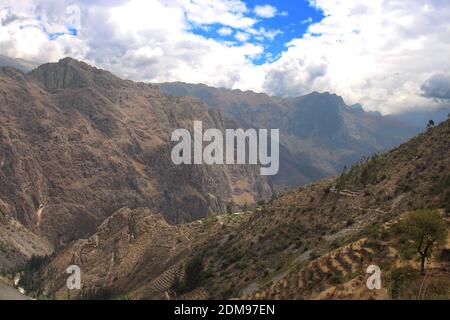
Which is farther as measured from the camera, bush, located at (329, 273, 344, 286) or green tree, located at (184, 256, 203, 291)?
green tree, located at (184, 256, 203, 291)

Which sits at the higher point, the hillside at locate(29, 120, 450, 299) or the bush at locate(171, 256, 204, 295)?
the hillside at locate(29, 120, 450, 299)

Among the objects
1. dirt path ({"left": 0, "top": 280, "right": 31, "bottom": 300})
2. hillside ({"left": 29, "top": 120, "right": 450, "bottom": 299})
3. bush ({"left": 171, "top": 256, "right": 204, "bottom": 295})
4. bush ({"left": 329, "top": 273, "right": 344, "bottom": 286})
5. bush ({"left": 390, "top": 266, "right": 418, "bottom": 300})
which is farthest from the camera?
bush ({"left": 171, "top": 256, "right": 204, "bottom": 295})

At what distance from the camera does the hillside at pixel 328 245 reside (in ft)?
166

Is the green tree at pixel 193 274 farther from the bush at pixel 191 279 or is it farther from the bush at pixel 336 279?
the bush at pixel 336 279

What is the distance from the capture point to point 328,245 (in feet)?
254

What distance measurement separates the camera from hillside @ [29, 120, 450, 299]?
5050 centimetres

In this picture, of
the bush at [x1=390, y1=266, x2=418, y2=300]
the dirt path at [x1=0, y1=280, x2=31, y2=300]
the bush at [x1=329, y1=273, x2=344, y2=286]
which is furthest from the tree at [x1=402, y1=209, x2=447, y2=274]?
the dirt path at [x1=0, y1=280, x2=31, y2=300]

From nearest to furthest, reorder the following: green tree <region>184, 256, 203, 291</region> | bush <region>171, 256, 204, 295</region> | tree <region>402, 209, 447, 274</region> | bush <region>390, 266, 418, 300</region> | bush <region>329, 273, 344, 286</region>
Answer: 1. bush <region>390, 266, 418, 300</region>
2. tree <region>402, 209, 447, 274</region>
3. bush <region>329, 273, 344, 286</region>
4. green tree <region>184, 256, 203, 291</region>
5. bush <region>171, 256, 204, 295</region>

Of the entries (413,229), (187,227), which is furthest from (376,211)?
(187,227)

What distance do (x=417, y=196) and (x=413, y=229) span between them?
35561 mm

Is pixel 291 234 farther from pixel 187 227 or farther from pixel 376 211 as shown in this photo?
pixel 187 227

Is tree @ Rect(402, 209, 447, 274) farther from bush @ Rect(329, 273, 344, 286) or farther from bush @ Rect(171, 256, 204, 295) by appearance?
bush @ Rect(171, 256, 204, 295)

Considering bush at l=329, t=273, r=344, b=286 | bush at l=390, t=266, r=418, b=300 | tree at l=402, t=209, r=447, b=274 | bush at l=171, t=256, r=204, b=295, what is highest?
tree at l=402, t=209, r=447, b=274
